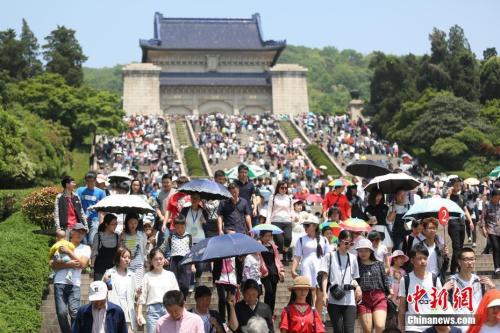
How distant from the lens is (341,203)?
13391 mm

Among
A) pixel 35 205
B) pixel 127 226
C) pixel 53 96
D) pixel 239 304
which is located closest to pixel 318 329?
pixel 239 304

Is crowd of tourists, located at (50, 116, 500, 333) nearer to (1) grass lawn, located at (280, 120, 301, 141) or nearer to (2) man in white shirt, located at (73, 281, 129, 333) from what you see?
(2) man in white shirt, located at (73, 281, 129, 333)

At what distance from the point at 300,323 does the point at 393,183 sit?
16.9 ft

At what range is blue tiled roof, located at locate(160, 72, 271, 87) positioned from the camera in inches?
2549

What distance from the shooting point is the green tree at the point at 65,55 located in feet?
183

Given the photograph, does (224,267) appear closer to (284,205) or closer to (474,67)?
(284,205)

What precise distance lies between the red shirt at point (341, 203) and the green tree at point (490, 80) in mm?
38349

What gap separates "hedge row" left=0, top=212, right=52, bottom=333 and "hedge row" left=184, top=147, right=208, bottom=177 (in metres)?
26.4

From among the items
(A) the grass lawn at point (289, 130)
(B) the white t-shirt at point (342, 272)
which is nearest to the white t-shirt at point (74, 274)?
(B) the white t-shirt at point (342, 272)

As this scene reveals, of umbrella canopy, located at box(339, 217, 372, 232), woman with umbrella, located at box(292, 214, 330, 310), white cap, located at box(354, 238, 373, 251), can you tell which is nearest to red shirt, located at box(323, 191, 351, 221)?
umbrella canopy, located at box(339, 217, 372, 232)

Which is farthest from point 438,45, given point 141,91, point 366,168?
point 366,168

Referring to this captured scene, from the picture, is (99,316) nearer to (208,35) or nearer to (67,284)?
(67,284)

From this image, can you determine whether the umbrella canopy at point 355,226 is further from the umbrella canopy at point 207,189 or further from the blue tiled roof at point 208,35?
the blue tiled roof at point 208,35

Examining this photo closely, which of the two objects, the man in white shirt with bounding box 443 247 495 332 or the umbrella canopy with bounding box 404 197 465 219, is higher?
the umbrella canopy with bounding box 404 197 465 219
